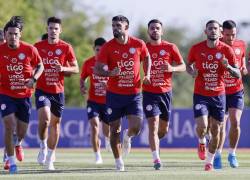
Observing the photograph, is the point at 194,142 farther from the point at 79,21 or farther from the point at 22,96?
the point at 79,21

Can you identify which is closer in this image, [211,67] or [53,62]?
[211,67]

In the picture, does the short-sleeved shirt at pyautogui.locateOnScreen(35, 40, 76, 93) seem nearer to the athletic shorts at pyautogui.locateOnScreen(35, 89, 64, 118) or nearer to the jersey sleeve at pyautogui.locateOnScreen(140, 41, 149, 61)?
the athletic shorts at pyautogui.locateOnScreen(35, 89, 64, 118)

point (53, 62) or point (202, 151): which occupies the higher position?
point (53, 62)

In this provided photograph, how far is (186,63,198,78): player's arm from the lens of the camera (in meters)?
19.0

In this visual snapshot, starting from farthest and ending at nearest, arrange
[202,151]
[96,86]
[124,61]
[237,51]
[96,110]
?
[96,86] → [96,110] → [202,151] → [237,51] → [124,61]

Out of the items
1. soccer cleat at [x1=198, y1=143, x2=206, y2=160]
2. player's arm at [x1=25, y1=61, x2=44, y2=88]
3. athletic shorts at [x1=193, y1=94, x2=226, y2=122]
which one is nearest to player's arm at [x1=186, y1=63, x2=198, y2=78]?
athletic shorts at [x1=193, y1=94, x2=226, y2=122]

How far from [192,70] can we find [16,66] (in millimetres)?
2972

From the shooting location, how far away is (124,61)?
739 inches

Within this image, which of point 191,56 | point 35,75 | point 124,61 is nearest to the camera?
point 35,75

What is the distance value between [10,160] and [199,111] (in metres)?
3.26

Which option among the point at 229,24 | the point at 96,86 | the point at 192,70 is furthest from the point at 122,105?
the point at 96,86

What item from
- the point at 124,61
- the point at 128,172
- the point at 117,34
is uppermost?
the point at 117,34

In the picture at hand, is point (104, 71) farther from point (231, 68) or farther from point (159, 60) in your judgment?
point (159, 60)

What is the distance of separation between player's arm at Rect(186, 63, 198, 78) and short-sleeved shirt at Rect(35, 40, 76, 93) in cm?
Result: 224
